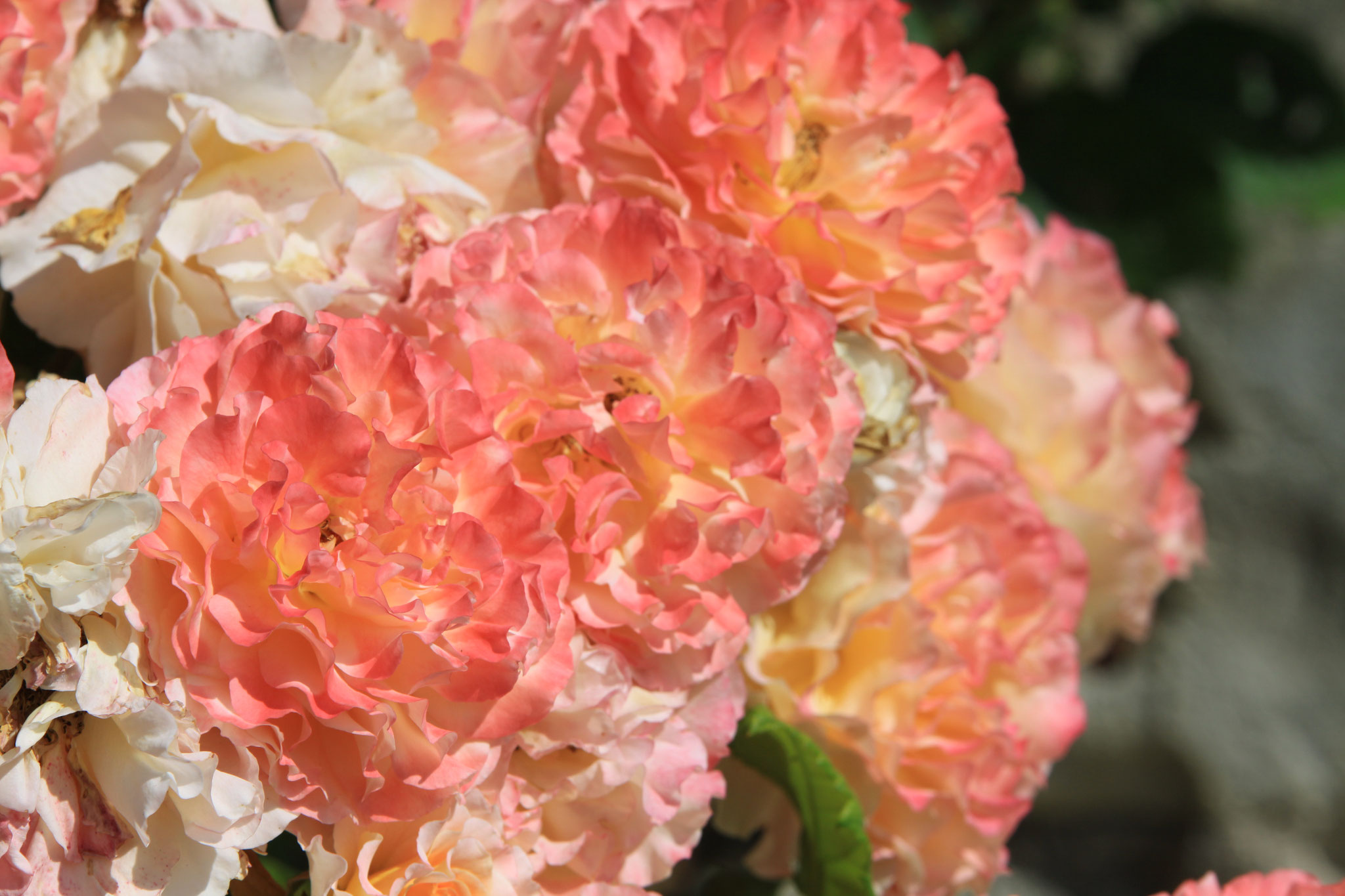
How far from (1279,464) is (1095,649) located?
2.38 feet

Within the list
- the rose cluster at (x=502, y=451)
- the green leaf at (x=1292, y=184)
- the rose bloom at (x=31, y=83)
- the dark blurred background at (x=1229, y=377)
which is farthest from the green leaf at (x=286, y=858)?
the green leaf at (x=1292, y=184)

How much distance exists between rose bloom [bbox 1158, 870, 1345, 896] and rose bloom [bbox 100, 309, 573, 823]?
25 cm

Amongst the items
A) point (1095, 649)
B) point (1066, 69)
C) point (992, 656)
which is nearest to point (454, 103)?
point (992, 656)

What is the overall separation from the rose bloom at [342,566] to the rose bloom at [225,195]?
0.05m

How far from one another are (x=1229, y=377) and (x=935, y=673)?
3.10 feet

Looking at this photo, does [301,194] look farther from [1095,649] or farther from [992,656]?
[1095,649]

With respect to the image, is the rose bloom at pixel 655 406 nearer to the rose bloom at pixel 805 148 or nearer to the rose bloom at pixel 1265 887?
the rose bloom at pixel 805 148

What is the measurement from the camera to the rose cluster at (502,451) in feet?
1.08

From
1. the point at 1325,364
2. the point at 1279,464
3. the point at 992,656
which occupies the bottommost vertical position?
the point at 1279,464

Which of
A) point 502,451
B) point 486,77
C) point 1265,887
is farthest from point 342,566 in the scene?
point 1265,887

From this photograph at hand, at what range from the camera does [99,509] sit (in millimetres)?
305

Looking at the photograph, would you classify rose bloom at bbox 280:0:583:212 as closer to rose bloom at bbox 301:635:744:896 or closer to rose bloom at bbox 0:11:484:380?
rose bloom at bbox 0:11:484:380

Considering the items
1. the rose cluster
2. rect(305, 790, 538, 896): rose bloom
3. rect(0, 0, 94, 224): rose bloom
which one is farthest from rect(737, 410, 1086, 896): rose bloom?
rect(0, 0, 94, 224): rose bloom

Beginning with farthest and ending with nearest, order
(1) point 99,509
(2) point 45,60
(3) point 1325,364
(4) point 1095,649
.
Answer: (3) point 1325,364, (4) point 1095,649, (2) point 45,60, (1) point 99,509
